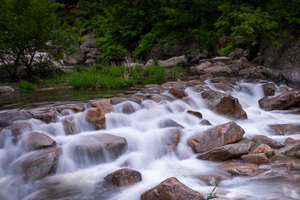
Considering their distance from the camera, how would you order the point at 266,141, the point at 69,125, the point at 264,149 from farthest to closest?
the point at 69,125, the point at 266,141, the point at 264,149

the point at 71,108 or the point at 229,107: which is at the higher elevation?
the point at 71,108

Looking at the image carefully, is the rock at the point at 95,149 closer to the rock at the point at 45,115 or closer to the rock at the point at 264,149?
the rock at the point at 45,115

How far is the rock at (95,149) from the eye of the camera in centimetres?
624

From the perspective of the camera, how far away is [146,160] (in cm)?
657

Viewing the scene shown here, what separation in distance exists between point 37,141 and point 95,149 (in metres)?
1.03

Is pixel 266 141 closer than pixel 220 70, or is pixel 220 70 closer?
pixel 266 141

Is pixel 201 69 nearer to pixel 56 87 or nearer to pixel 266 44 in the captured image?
pixel 266 44

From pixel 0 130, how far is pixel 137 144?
2.63 m

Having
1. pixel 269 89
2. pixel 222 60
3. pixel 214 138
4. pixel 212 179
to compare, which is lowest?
pixel 212 179

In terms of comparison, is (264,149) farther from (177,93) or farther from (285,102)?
(285,102)

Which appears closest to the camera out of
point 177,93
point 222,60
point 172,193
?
point 172,193

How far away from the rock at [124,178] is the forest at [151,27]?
856 centimetres

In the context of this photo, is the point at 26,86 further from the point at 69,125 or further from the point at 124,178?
the point at 124,178

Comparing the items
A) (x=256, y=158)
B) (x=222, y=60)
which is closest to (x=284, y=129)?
(x=256, y=158)
